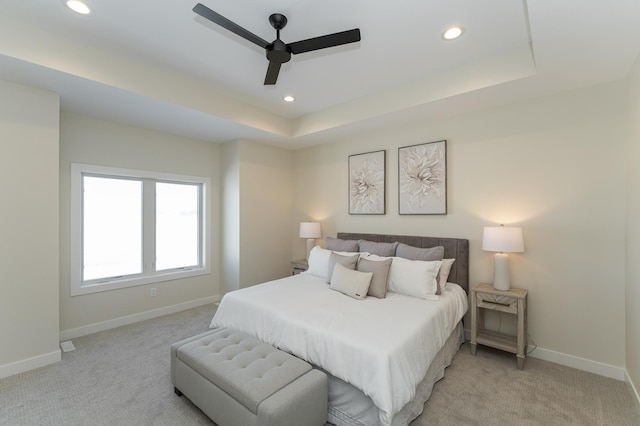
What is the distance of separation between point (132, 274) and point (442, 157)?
4.42 m

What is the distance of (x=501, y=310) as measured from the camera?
9.01 ft

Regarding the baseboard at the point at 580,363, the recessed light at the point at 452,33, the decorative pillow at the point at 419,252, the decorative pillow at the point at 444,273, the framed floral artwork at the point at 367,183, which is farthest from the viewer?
the framed floral artwork at the point at 367,183

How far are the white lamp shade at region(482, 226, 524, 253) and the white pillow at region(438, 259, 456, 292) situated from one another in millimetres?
422

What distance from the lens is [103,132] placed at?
3.55 meters

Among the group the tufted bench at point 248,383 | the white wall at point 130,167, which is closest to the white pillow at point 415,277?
the tufted bench at point 248,383

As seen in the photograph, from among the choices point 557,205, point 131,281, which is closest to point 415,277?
point 557,205

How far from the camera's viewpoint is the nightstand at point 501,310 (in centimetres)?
262

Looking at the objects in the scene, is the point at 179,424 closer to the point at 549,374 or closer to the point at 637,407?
the point at 549,374

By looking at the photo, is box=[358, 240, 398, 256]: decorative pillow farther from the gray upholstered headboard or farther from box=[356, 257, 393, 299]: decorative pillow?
box=[356, 257, 393, 299]: decorative pillow

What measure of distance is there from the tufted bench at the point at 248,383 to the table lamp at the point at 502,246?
2.06 meters

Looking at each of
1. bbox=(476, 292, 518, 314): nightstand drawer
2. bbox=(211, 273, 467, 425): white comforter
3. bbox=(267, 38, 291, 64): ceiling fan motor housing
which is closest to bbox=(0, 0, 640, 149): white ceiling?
bbox=(267, 38, 291, 64): ceiling fan motor housing

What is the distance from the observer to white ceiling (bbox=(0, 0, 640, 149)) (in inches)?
80.1

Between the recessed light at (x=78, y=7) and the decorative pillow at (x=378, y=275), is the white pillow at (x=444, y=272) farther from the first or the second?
the recessed light at (x=78, y=7)

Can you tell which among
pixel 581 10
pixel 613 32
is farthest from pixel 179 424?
pixel 613 32
